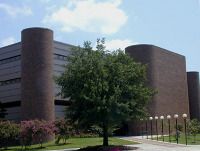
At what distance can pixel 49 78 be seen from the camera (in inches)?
2410

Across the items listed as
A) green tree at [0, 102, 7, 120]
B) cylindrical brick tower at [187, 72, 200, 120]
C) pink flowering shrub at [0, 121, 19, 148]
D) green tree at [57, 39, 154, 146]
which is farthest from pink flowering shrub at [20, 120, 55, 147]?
cylindrical brick tower at [187, 72, 200, 120]

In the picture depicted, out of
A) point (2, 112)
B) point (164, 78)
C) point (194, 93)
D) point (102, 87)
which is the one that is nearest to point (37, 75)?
point (2, 112)

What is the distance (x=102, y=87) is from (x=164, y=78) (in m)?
39.8

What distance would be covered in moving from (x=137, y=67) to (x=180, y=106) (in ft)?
140

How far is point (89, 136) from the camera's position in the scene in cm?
6494

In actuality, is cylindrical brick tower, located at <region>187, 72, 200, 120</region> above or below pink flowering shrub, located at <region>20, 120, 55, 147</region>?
above

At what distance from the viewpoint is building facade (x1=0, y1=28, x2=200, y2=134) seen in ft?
198

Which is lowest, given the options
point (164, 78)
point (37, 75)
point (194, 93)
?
point (194, 93)

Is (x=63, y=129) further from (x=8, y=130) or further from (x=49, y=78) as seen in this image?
(x=49, y=78)

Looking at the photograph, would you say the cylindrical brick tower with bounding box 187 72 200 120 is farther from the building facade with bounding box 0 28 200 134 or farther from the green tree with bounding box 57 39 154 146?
the green tree with bounding box 57 39 154 146

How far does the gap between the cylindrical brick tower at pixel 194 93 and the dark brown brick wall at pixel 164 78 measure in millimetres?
11224

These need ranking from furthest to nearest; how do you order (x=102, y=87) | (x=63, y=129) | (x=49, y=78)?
(x=49, y=78)
(x=63, y=129)
(x=102, y=87)

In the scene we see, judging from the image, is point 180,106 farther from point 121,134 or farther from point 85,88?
point 85,88

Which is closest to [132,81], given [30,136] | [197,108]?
[30,136]
